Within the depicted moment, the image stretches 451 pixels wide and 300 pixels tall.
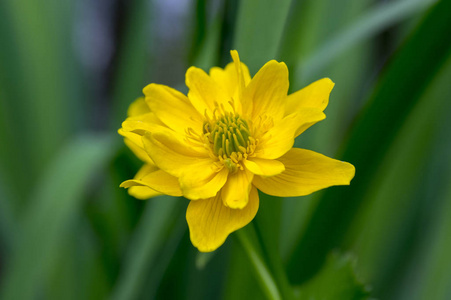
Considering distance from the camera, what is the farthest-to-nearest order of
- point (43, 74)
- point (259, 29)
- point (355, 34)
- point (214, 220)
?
point (43, 74), point (355, 34), point (259, 29), point (214, 220)

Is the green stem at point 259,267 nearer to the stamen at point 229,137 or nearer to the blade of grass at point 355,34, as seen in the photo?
the stamen at point 229,137

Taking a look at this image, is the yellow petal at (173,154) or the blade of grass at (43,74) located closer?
the yellow petal at (173,154)

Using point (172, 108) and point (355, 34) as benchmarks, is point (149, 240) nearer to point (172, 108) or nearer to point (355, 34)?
point (172, 108)

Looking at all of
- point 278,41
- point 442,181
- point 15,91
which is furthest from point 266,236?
point 15,91

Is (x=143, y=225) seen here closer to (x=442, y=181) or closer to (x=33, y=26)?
(x=442, y=181)

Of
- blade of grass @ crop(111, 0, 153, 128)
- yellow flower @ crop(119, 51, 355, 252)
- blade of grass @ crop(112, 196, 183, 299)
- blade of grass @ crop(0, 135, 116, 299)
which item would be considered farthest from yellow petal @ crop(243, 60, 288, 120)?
blade of grass @ crop(111, 0, 153, 128)

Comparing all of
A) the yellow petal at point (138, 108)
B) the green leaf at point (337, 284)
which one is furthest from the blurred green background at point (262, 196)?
the yellow petal at point (138, 108)

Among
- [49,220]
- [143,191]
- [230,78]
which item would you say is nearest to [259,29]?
[230,78]
